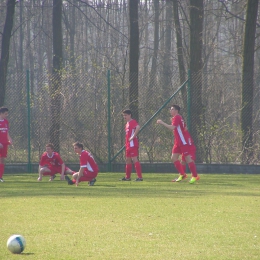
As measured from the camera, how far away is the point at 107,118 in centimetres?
1767

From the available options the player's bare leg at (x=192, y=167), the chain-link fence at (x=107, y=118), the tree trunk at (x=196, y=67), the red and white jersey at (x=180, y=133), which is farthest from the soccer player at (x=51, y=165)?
the tree trunk at (x=196, y=67)

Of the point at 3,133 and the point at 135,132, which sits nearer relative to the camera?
the point at 135,132

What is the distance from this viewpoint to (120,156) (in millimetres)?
17719

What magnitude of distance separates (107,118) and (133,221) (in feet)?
32.9

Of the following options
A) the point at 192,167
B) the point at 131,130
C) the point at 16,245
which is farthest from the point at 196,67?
the point at 16,245

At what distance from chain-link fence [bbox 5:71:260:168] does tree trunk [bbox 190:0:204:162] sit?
0.15 metres

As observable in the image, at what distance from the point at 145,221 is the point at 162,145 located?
1024cm

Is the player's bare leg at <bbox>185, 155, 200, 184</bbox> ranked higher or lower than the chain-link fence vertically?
Result: lower

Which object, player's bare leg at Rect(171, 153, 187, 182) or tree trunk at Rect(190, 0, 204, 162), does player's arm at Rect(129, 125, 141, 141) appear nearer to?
player's bare leg at Rect(171, 153, 187, 182)

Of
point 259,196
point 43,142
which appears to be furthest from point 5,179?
point 259,196

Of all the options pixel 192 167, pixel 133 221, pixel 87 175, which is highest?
pixel 192 167

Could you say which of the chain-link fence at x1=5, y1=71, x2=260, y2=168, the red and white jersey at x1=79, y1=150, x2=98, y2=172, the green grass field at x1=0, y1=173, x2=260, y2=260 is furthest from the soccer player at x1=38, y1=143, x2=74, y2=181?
the chain-link fence at x1=5, y1=71, x2=260, y2=168

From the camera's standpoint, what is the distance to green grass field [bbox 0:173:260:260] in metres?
5.89

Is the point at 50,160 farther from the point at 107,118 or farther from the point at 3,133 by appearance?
the point at 107,118
